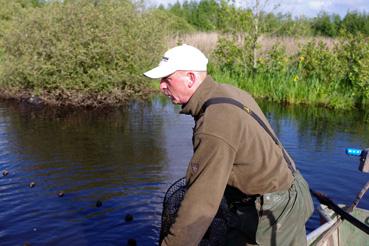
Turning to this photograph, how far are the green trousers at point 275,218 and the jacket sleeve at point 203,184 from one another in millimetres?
510

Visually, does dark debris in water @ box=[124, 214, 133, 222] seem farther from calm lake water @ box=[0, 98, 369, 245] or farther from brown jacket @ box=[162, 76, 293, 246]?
brown jacket @ box=[162, 76, 293, 246]

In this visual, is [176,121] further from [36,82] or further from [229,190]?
[229,190]

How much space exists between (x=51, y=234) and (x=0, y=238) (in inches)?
28.0

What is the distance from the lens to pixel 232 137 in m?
2.74

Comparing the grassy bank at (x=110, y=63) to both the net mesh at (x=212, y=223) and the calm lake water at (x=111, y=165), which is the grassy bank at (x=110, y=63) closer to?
the calm lake water at (x=111, y=165)

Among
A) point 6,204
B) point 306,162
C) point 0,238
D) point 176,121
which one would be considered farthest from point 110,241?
point 176,121

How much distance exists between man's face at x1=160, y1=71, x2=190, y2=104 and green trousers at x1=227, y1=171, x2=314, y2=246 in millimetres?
861

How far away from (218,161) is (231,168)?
0.44 ft

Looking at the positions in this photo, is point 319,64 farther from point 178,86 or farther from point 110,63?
point 178,86

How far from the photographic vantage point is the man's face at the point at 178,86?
9.64 ft

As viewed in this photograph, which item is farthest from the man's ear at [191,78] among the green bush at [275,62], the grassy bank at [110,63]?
the green bush at [275,62]

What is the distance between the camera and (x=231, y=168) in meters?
2.78

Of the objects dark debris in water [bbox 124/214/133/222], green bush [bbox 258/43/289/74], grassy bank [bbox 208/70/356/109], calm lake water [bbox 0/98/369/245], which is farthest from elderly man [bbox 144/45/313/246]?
green bush [bbox 258/43/289/74]

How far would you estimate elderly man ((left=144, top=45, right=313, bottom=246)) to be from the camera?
2.72m
